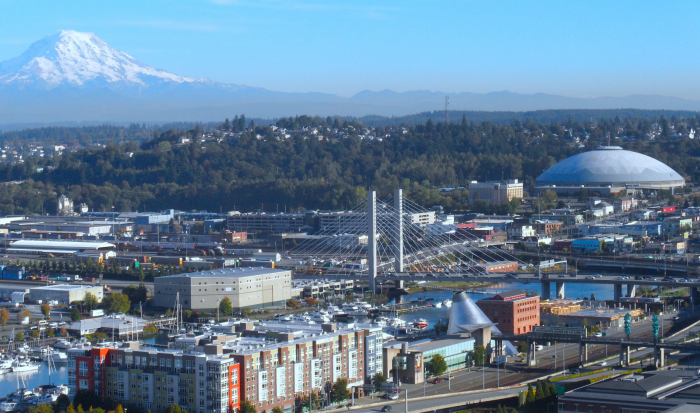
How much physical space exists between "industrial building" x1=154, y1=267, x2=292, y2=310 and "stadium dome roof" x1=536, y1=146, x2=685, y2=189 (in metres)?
13.3

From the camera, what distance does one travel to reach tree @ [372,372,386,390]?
855 centimetres

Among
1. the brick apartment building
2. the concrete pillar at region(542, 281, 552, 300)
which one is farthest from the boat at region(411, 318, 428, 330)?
the brick apartment building

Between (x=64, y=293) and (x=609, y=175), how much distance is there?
14.8 meters

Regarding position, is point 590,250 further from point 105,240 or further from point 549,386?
point 549,386

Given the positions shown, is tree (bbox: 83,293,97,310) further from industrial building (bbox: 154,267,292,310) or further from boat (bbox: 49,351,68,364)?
boat (bbox: 49,351,68,364)

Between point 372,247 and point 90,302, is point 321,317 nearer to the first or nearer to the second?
point 90,302

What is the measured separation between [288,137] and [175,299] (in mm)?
20467

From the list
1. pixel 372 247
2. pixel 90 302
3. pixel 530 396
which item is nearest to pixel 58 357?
pixel 90 302

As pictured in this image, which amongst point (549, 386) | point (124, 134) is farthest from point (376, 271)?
point (124, 134)

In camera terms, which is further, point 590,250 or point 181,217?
point 181,217

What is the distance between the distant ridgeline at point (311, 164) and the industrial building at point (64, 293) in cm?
1093

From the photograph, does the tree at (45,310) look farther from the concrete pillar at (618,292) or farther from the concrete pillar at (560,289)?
the concrete pillar at (618,292)

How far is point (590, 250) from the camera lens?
18688 millimetres

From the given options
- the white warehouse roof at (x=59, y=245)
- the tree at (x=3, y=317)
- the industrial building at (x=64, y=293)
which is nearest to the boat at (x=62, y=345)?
the tree at (x=3, y=317)
